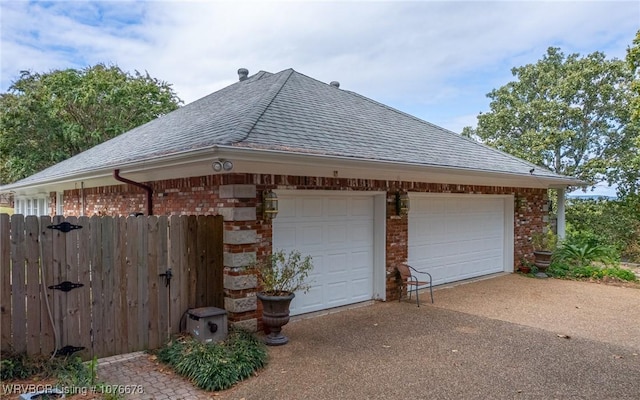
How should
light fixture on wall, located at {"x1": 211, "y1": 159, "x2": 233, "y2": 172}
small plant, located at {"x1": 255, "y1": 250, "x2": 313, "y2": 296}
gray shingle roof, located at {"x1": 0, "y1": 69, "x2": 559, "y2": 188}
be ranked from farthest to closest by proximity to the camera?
1. gray shingle roof, located at {"x1": 0, "y1": 69, "x2": 559, "y2": 188}
2. small plant, located at {"x1": 255, "y1": 250, "x2": 313, "y2": 296}
3. light fixture on wall, located at {"x1": 211, "y1": 159, "x2": 233, "y2": 172}

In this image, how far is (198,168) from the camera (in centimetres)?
568

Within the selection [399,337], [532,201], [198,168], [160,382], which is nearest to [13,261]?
[160,382]

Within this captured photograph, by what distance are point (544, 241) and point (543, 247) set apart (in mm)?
169

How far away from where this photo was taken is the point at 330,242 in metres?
6.93

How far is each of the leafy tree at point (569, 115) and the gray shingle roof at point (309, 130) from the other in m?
9.13

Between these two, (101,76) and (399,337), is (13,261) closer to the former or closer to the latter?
(399,337)

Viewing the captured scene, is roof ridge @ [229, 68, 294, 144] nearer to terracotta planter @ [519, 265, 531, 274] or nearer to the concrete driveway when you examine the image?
the concrete driveway

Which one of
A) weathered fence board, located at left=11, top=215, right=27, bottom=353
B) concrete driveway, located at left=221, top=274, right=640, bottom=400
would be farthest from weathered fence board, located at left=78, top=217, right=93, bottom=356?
concrete driveway, located at left=221, top=274, right=640, bottom=400

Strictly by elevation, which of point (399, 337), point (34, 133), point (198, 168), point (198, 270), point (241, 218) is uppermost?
point (34, 133)

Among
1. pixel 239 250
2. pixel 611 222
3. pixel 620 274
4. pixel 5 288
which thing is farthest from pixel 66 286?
pixel 611 222

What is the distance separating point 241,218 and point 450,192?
5.13 metres

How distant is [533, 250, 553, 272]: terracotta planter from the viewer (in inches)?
408

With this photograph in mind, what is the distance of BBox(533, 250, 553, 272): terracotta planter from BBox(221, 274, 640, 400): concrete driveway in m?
2.46

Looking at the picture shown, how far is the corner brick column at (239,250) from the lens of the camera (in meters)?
5.45
